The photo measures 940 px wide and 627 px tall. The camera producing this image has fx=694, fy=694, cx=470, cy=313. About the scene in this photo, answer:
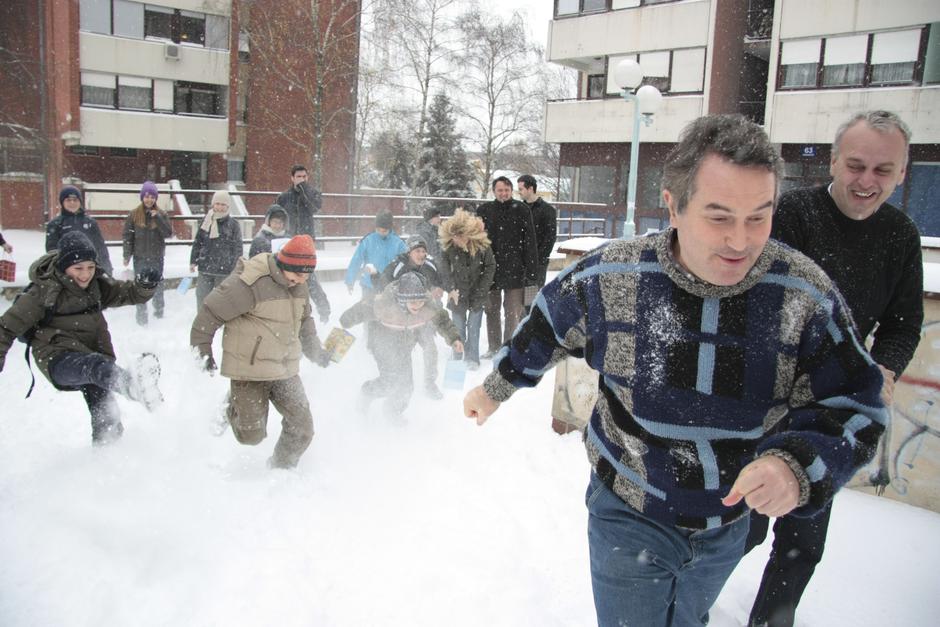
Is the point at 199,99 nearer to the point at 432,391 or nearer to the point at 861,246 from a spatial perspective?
the point at 432,391

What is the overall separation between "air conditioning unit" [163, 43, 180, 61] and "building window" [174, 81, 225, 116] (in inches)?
39.6

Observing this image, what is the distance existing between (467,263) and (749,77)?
2149cm

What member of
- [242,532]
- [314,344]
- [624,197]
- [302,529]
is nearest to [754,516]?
[302,529]

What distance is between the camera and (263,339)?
4.52 m

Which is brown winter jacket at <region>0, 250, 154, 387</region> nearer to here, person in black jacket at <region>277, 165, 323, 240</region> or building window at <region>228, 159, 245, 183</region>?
person in black jacket at <region>277, 165, 323, 240</region>

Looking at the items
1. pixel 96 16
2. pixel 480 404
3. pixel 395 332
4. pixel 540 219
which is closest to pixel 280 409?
pixel 395 332

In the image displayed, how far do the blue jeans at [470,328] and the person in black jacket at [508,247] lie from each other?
0.21 meters

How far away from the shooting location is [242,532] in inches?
157

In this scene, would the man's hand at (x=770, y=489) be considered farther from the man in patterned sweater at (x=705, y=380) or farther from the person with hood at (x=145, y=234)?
the person with hood at (x=145, y=234)

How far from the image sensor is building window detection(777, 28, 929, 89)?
65.2ft

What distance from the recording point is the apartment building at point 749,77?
20000 mm

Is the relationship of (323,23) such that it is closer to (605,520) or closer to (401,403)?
(401,403)

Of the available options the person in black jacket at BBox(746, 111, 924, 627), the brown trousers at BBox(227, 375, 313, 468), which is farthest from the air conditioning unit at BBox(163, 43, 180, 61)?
the person in black jacket at BBox(746, 111, 924, 627)

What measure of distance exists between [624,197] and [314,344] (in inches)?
899
